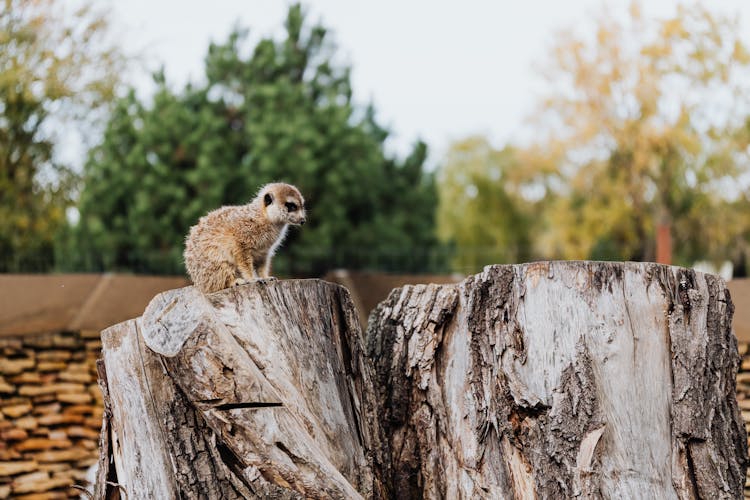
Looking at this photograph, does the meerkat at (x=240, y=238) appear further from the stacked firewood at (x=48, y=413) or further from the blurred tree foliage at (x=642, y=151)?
the blurred tree foliage at (x=642, y=151)

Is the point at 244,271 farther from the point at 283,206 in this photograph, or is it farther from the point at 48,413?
the point at 48,413

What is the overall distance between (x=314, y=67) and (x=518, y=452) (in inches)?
573

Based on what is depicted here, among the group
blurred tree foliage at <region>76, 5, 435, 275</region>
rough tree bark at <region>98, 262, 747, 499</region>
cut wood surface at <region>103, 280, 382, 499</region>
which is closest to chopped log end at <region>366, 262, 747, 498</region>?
rough tree bark at <region>98, 262, 747, 499</region>

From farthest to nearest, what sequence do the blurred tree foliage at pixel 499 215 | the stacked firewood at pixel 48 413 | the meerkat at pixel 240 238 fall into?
the blurred tree foliage at pixel 499 215 < the stacked firewood at pixel 48 413 < the meerkat at pixel 240 238

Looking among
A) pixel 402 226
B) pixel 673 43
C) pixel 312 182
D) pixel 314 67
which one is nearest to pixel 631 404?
pixel 312 182

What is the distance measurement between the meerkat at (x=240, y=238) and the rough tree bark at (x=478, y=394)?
2.12 feet

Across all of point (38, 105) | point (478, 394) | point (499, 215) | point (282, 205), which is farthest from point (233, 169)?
point (499, 215)

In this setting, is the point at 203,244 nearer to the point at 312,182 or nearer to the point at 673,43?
the point at 312,182

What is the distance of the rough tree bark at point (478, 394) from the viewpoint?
3.19 metres

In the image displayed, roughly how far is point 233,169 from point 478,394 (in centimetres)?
1176

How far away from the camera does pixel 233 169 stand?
48.2 feet

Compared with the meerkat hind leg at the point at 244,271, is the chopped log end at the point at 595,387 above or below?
below

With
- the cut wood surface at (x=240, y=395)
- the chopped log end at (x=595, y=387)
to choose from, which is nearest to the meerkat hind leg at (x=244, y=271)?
the cut wood surface at (x=240, y=395)

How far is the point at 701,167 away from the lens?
70.5 feet
